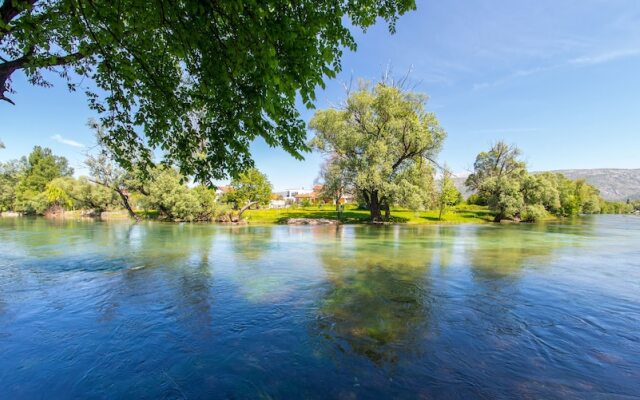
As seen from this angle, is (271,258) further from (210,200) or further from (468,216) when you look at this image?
(468,216)

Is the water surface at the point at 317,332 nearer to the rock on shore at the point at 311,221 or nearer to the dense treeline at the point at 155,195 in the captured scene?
the dense treeline at the point at 155,195

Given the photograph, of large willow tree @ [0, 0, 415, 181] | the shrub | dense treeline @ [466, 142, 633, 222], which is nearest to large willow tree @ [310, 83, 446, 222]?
dense treeline @ [466, 142, 633, 222]

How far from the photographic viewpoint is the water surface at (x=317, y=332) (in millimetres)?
5059

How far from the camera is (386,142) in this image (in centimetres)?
4091

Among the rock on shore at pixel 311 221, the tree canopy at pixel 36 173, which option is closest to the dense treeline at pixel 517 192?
the rock on shore at pixel 311 221

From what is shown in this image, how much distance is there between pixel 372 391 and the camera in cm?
485

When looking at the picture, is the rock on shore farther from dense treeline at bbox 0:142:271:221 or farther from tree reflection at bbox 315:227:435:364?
tree reflection at bbox 315:227:435:364

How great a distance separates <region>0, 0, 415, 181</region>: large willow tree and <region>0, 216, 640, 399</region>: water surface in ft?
13.8

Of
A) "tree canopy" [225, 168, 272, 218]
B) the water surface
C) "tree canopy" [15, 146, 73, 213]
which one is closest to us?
the water surface

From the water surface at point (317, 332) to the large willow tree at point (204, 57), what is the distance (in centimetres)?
421

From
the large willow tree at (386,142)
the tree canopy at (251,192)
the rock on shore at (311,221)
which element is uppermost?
the large willow tree at (386,142)

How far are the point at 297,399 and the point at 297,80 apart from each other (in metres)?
5.63

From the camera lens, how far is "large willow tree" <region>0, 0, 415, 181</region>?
570 centimetres

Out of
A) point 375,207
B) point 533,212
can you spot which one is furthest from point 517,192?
point 375,207
